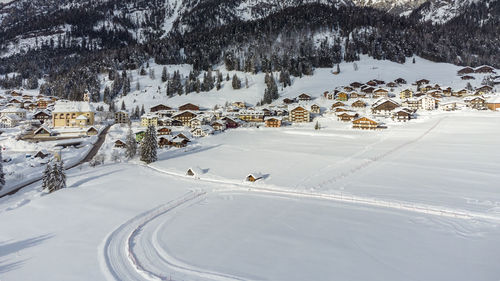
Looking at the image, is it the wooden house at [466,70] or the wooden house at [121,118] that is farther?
the wooden house at [466,70]

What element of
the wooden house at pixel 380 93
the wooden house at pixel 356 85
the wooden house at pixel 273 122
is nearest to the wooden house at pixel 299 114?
the wooden house at pixel 273 122

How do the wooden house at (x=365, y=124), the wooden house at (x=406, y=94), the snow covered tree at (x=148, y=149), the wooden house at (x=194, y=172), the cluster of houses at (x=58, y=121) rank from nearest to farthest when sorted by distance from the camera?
the wooden house at (x=194, y=172) → the snow covered tree at (x=148, y=149) → the wooden house at (x=365, y=124) → the cluster of houses at (x=58, y=121) → the wooden house at (x=406, y=94)

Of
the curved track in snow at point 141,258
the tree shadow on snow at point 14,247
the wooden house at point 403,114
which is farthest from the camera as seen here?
the wooden house at point 403,114

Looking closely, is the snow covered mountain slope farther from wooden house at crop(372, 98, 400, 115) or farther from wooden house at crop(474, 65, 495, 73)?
wooden house at crop(372, 98, 400, 115)

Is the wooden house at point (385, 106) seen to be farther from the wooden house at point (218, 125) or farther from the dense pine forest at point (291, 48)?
the dense pine forest at point (291, 48)

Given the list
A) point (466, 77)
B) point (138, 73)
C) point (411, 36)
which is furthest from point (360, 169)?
point (411, 36)

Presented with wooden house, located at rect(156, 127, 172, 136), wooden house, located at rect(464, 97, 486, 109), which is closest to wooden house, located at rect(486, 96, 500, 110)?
wooden house, located at rect(464, 97, 486, 109)

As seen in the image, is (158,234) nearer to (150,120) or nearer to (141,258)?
(141,258)
